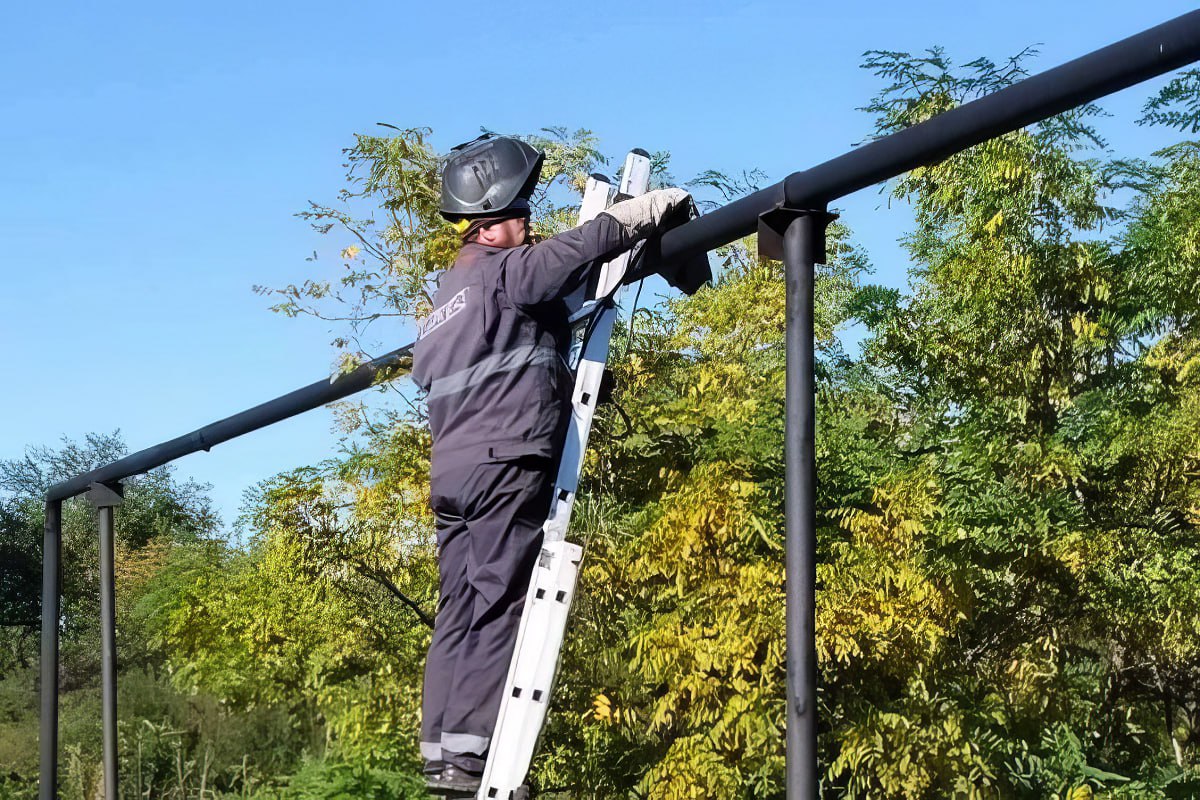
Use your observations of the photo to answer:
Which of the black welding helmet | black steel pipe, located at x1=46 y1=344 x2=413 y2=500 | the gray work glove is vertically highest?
the black welding helmet

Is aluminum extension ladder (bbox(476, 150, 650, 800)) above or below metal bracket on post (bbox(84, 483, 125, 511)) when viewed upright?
below

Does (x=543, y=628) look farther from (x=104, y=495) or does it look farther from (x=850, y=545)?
(x=850, y=545)

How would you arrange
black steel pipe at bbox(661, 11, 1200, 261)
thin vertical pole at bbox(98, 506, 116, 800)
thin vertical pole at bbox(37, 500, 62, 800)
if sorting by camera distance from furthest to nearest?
thin vertical pole at bbox(37, 500, 62, 800)
thin vertical pole at bbox(98, 506, 116, 800)
black steel pipe at bbox(661, 11, 1200, 261)

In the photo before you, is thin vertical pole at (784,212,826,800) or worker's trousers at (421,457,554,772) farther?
worker's trousers at (421,457,554,772)

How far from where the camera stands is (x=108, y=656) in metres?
5.39

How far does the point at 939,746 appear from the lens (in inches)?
327

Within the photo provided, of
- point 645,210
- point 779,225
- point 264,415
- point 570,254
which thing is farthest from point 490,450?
point 264,415

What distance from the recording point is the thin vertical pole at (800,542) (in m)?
2.11

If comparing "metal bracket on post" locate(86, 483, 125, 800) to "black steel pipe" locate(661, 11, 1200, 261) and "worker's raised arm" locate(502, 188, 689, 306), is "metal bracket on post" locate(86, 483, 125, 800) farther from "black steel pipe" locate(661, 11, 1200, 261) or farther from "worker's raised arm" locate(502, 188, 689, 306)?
"black steel pipe" locate(661, 11, 1200, 261)


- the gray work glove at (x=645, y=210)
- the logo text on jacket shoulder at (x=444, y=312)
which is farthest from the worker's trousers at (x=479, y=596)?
the gray work glove at (x=645, y=210)

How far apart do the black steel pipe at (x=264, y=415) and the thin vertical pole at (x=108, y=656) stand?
249mm

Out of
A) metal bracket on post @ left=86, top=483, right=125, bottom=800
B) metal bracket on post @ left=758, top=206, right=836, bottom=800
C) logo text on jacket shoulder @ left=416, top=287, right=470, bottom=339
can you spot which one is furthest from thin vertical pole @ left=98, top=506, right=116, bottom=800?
metal bracket on post @ left=758, top=206, right=836, bottom=800

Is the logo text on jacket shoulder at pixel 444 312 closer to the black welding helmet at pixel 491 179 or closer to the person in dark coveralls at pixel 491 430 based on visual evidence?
the person in dark coveralls at pixel 491 430

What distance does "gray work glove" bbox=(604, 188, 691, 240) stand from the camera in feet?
8.34
